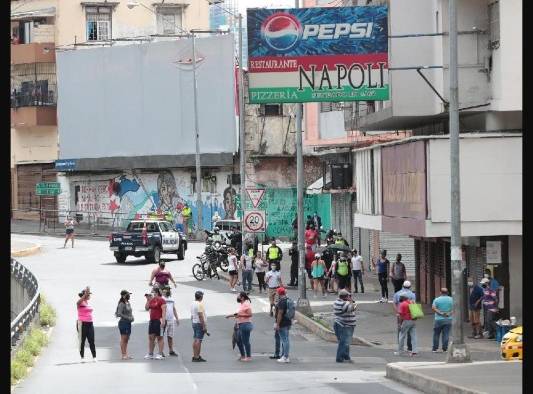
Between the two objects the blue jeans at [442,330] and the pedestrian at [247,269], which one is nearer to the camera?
the blue jeans at [442,330]

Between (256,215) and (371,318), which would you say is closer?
(371,318)

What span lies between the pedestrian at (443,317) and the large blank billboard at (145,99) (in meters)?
41.4

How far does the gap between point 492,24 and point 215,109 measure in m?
39.5

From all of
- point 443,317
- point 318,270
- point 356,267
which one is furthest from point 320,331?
→ point 356,267

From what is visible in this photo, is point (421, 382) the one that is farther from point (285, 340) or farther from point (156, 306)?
point (156, 306)

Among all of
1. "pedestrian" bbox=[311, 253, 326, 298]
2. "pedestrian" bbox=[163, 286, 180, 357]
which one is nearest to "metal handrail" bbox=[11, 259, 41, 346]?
"pedestrian" bbox=[163, 286, 180, 357]

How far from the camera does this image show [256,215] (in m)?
45.6

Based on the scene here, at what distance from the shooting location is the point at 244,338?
27688mm

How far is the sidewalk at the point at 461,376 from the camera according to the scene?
2008 cm

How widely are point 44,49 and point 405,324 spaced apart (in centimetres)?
5302

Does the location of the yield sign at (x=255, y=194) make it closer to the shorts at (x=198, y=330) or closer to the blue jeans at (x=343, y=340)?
the shorts at (x=198, y=330)

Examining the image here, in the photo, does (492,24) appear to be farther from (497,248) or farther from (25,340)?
(25,340)

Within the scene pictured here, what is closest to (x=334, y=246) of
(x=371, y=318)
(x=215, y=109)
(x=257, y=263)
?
(x=257, y=263)

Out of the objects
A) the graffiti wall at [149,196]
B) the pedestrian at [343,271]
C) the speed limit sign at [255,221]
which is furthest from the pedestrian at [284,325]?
the graffiti wall at [149,196]
